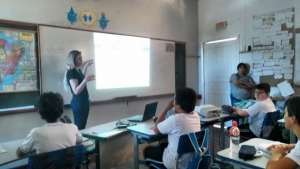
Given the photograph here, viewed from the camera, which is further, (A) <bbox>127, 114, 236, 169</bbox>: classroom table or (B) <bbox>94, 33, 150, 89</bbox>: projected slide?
(B) <bbox>94, 33, 150, 89</bbox>: projected slide

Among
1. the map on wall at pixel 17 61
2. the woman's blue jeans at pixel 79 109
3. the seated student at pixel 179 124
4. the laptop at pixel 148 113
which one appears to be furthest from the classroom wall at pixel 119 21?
the seated student at pixel 179 124

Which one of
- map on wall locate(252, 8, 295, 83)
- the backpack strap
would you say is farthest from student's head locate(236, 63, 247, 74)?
the backpack strap

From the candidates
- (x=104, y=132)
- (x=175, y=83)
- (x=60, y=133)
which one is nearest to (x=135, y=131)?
(x=104, y=132)

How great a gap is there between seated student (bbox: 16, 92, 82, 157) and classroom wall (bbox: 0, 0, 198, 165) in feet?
5.34

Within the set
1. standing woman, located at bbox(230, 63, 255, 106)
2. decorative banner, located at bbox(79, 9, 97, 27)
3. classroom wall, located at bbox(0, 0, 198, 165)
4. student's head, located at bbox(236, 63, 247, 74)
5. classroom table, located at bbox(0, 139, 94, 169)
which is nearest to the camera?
classroom table, located at bbox(0, 139, 94, 169)

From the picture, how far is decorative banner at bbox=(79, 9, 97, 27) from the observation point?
11.8ft

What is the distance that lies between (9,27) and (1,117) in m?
1.16

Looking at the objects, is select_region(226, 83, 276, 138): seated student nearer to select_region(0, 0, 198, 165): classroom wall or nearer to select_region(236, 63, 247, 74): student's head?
select_region(236, 63, 247, 74): student's head

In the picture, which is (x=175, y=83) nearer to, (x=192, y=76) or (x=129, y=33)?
(x=192, y=76)

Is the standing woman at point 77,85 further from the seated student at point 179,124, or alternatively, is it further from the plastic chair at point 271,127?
the plastic chair at point 271,127

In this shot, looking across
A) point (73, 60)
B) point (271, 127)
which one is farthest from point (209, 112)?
point (73, 60)

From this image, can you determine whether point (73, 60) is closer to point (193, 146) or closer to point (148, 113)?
point (148, 113)

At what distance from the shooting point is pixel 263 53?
4570 millimetres

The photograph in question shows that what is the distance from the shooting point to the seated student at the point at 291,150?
1178 millimetres
